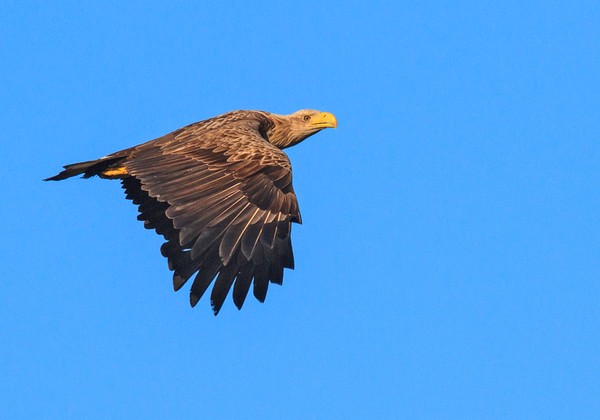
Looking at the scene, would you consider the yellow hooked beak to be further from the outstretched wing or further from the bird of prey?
the outstretched wing

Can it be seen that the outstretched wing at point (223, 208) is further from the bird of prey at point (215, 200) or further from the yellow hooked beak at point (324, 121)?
the yellow hooked beak at point (324, 121)

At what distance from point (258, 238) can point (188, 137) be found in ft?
8.09

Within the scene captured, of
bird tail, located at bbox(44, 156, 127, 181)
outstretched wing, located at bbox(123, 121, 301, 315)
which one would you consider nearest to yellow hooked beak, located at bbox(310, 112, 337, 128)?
outstretched wing, located at bbox(123, 121, 301, 315)

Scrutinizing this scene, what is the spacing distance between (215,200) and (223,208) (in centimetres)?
16

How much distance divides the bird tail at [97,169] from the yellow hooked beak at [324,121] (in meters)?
2.95

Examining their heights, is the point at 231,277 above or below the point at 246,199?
below

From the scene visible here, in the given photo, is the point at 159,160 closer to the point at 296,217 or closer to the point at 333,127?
the point at 296,217

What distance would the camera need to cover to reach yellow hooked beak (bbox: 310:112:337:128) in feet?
52.9

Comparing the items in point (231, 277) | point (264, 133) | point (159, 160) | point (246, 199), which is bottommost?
point (231, 277)

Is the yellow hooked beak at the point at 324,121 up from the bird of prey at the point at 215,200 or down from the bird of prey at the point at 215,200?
up

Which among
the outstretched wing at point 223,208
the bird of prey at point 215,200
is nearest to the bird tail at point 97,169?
the bird of prey at point 215,200

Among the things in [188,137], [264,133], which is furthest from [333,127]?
[188,137]

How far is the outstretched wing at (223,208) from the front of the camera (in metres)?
11.9

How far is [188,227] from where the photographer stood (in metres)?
12.0
